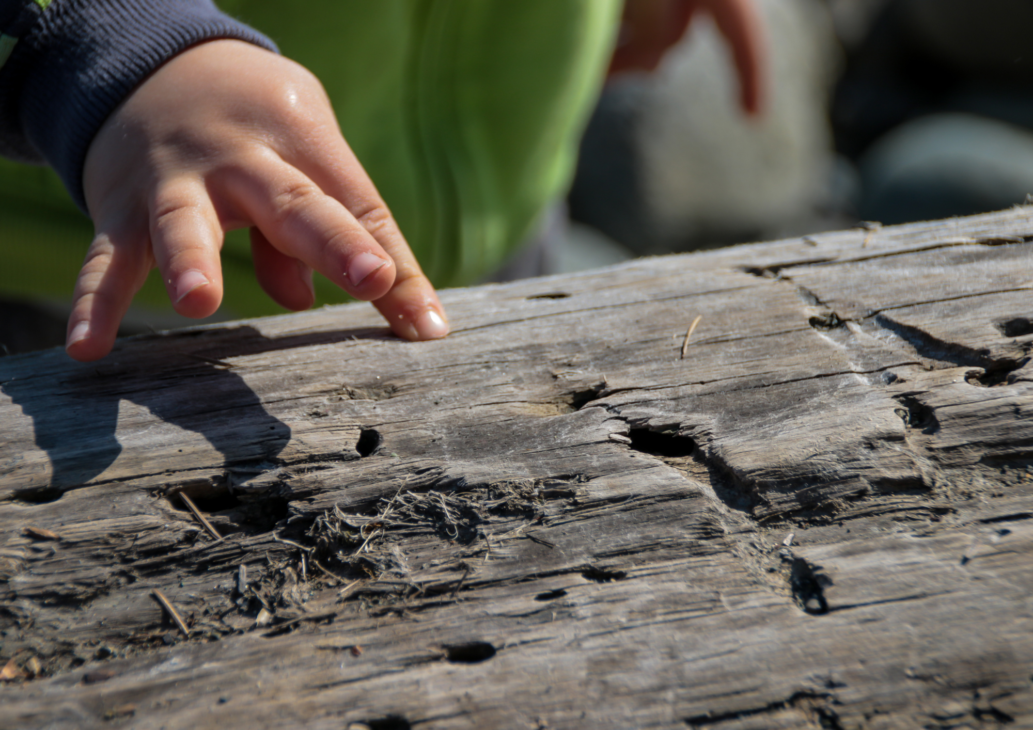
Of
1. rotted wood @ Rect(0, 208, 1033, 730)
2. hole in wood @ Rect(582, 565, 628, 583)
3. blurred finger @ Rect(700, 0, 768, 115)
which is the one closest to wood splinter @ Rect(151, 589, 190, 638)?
rotted wood @ Rect(0, 208, 1033, 730)

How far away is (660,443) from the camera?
1279 mm

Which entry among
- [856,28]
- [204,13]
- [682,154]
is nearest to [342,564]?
[204,13]

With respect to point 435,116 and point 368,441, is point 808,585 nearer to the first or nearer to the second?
point 368,441

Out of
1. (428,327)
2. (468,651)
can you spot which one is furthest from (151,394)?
(468,651)

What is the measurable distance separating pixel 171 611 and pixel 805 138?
7668mm

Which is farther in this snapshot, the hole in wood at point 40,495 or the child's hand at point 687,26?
the child's hand at point 687,26

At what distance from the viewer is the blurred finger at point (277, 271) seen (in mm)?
1623

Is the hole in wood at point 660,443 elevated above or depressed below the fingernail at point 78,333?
below

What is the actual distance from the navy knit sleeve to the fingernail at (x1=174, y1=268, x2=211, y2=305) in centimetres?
57

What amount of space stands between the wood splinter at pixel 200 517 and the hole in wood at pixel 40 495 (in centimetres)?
20

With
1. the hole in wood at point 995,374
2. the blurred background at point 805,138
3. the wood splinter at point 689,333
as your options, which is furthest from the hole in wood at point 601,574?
the blurred background at point 805,138

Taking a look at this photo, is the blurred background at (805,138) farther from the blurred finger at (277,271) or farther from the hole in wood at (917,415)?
the hole in wood at (917,415)

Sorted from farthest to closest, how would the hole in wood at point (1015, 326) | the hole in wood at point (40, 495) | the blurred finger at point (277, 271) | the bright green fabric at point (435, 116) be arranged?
the bright green fabric at point (435, 116) < the blurred finger at point (277, 271) < the hole in wood at point (1015, 326) < the hole in wood at point (40, 495)

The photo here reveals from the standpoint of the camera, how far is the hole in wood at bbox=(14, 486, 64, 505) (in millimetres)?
1157
